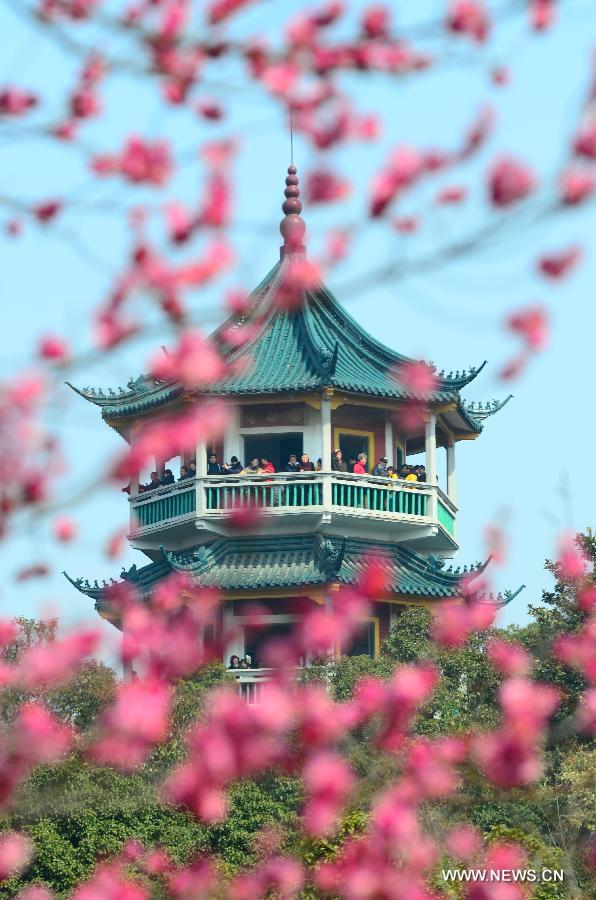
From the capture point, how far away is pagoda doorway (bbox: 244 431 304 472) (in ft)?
121

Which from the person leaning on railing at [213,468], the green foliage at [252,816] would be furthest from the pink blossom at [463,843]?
the person leaning on railing at [213,468]

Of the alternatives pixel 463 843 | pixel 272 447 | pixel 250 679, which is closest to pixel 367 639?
pixel 250 679

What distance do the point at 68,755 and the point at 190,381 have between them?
1688 cm

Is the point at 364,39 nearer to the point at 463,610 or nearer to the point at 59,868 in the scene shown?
the point at 463,610

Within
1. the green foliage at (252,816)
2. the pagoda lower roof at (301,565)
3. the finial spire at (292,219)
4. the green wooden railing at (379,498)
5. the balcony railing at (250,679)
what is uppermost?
the finial spire at (292,219)

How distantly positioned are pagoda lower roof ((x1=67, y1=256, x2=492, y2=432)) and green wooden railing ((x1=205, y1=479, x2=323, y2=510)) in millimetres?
1732

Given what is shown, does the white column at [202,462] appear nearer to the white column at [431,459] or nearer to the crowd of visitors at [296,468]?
the crowd of visitors at [296,468]

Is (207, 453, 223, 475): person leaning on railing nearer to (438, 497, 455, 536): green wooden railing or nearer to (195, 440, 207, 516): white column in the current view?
(195, 440, 207, 516): white column

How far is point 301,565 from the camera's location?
35469 mm

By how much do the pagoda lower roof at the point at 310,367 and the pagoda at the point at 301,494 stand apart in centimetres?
4

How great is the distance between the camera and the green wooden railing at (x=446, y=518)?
3709 centimetres

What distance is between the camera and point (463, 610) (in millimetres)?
11867

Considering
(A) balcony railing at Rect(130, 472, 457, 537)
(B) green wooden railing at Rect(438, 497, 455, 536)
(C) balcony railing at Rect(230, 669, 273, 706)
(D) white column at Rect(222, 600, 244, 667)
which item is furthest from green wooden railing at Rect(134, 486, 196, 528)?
(B) green wooden railing at Rect(438, 497, 455, 536)

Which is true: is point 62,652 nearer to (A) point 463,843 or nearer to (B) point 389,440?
(A) point 463,843
